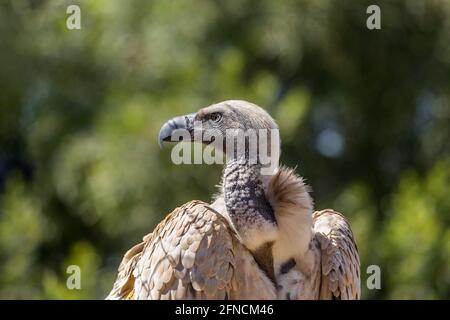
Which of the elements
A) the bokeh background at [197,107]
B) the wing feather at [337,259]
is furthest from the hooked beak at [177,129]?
the bokeh background at [197,107]

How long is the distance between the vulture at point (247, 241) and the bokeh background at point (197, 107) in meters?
7.02

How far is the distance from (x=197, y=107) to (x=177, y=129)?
7.30 meters

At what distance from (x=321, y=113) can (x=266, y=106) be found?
2746 millimetres

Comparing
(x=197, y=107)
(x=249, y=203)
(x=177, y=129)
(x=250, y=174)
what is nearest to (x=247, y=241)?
(x=249, y=203)

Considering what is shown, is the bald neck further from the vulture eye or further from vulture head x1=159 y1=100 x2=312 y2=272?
the vulture eye

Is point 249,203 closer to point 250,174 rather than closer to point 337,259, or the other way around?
point 250,174

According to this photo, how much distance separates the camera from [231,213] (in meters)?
5.83

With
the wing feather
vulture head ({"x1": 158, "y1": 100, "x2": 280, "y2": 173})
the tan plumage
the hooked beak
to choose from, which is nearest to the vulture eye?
vulture head ({"x1": 158, "y1": 100, "x2": 280, "y2": 173})

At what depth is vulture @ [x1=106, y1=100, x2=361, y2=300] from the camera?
5.76m

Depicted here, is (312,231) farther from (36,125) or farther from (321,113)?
(36,125)

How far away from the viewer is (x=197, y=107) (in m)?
13.5

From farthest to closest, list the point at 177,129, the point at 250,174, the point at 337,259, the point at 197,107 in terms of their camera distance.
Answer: the point at 197,107, the point at 177,129, the point at 337,259, the point at 250,174

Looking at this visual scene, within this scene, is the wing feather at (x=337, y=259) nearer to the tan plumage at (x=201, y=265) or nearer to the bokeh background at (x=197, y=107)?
the tan plumage at (x=201, y=265)

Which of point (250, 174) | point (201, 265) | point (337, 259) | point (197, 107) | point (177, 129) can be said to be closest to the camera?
point (201, 265)
